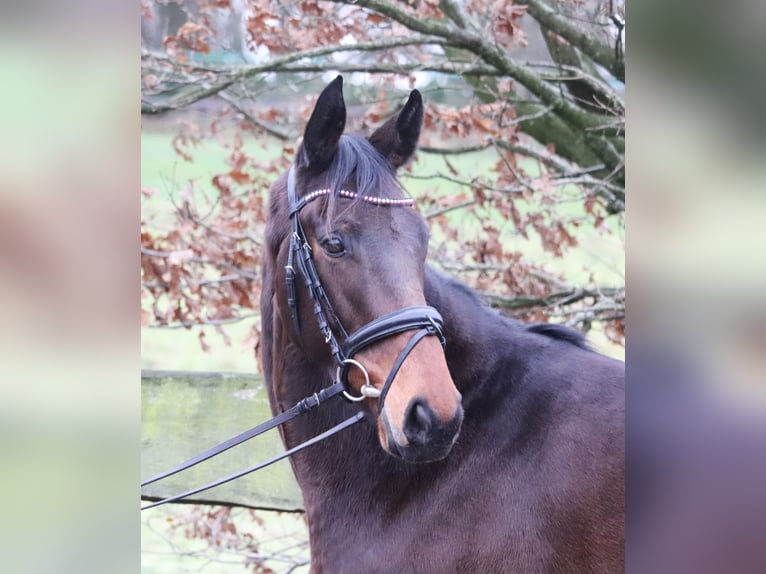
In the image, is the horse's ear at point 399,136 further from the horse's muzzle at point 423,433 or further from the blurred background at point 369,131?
the blurred background at point 369,131

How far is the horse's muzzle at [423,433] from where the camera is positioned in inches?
59.8

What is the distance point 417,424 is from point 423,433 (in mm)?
23

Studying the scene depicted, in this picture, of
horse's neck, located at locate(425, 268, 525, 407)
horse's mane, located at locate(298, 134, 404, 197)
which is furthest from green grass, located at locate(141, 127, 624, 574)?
horse's mane, located at locate(298, 134, 404, 197)

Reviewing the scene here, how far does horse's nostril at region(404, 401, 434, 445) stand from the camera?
1521mm

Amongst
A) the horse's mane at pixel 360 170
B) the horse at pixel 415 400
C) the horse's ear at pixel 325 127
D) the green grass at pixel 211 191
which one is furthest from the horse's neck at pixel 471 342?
the green grass at pixel 211 191

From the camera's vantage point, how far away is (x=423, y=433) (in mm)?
1532

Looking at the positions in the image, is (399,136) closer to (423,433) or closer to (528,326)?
(528,326)

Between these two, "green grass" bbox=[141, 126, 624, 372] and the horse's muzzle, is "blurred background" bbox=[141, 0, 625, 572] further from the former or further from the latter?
the horse's muzzle

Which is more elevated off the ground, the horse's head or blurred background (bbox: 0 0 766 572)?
blurred background (bbox: 0 0 766 572)

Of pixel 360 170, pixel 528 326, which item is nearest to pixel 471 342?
pixel 528 326
